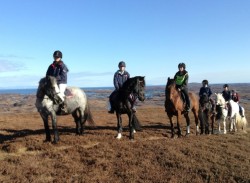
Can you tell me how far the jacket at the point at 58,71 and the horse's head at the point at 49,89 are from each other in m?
0.76

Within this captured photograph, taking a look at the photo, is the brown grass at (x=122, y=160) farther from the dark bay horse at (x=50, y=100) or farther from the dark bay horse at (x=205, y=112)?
the dark bay horse at (x=205, y=112)

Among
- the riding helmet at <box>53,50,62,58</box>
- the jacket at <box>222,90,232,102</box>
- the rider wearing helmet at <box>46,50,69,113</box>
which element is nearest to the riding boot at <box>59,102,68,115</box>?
the rider wearing helmet at <box>46,50,69,113</box>

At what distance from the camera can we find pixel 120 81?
1438cm

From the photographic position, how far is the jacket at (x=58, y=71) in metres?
13.0

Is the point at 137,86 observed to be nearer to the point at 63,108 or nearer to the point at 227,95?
the point at 63,108

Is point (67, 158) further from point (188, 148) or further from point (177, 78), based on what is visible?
point (177, 78)

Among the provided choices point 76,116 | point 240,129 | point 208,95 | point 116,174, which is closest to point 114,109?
point 76,116

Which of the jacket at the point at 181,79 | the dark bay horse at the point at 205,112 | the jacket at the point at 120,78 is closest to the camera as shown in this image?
the jacket at the point at 120,78

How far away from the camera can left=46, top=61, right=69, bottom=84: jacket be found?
13.0 m

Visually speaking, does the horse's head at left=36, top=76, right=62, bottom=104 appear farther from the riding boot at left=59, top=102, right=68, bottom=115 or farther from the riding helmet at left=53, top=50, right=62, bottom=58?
the riding helmet at left=53, top=50, right=62, bottom=58

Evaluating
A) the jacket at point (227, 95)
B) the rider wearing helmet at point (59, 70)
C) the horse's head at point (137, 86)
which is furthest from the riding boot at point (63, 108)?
the jacket at point (227, 95)

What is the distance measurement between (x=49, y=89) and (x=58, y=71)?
4.12ft

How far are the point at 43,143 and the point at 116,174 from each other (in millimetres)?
4705

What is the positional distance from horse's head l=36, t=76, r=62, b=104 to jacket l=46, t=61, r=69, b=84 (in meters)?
0.76
